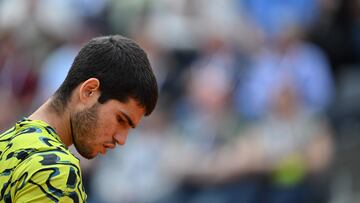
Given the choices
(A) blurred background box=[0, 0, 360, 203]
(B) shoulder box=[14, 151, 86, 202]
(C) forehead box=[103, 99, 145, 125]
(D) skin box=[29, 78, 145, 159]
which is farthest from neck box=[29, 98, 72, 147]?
(A) blurred background box=[0, 0, 360, 203]

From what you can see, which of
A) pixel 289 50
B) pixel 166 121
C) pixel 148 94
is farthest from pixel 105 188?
pixel 148 94

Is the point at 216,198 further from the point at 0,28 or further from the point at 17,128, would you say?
the point at 17,128

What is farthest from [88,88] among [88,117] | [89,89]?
[88,117]

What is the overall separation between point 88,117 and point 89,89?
0.37 ft

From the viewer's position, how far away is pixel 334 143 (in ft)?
30.7

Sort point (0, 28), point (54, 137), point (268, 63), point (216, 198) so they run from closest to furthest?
point (54, 137) < point (216, 198) < point (268, 63) < point (0, 28)

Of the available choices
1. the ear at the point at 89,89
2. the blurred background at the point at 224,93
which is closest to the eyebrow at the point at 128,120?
the ear at the point at 89,89

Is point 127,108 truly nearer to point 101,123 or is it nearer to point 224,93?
point 101,123

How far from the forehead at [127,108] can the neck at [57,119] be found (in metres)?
0.16

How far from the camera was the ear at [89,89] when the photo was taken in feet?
11.9

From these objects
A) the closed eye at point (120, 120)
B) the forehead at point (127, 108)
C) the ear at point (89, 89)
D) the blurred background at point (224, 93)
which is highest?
the ear at point (89, 89)

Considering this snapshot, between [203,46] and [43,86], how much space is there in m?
1.69

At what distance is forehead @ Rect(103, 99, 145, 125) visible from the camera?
12.1ft

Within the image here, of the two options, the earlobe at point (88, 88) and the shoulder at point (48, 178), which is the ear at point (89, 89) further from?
the shoulder at point (48, 178)
